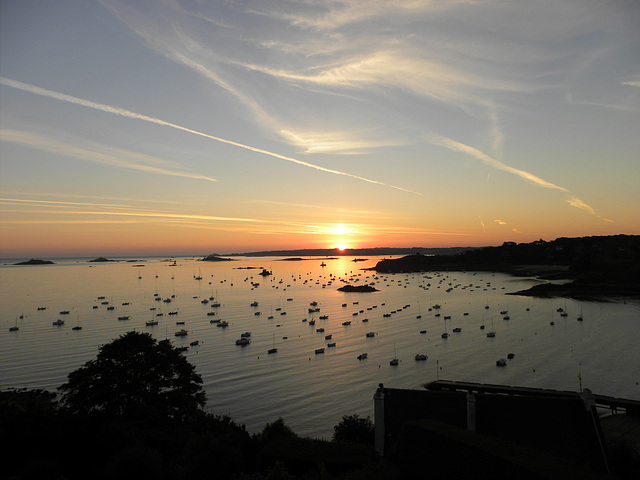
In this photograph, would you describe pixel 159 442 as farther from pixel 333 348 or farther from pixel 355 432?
pixel 333 348

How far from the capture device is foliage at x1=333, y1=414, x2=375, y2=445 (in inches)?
1148

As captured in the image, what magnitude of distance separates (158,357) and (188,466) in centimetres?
1406

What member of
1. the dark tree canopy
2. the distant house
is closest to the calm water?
the dark tree canopy

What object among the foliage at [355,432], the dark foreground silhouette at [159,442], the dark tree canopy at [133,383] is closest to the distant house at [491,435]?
the dark foreground silhouette at [159,442]

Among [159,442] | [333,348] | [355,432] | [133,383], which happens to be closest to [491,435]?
[355,432]

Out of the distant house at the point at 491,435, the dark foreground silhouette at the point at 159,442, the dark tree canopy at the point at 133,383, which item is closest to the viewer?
the distant house at the point at 491,435

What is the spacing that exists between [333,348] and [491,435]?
148ft

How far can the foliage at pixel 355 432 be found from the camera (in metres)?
29.1

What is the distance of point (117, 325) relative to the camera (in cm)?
8519

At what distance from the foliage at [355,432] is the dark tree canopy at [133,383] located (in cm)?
1055

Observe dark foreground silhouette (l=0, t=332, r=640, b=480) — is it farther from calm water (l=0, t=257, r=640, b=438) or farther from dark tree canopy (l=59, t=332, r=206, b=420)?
calm water (l=0, t=257, r=640, b=438)

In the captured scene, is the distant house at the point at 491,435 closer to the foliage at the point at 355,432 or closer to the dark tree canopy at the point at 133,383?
the foliage at the point at 355,432

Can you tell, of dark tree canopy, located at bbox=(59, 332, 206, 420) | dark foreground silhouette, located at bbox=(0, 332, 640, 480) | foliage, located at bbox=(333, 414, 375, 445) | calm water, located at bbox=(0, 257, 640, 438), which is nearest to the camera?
dark foreground silhouette, located at bbox=(0, 332, 640, 480)

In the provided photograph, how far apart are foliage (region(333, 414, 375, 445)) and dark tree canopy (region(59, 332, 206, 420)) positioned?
1055cm
